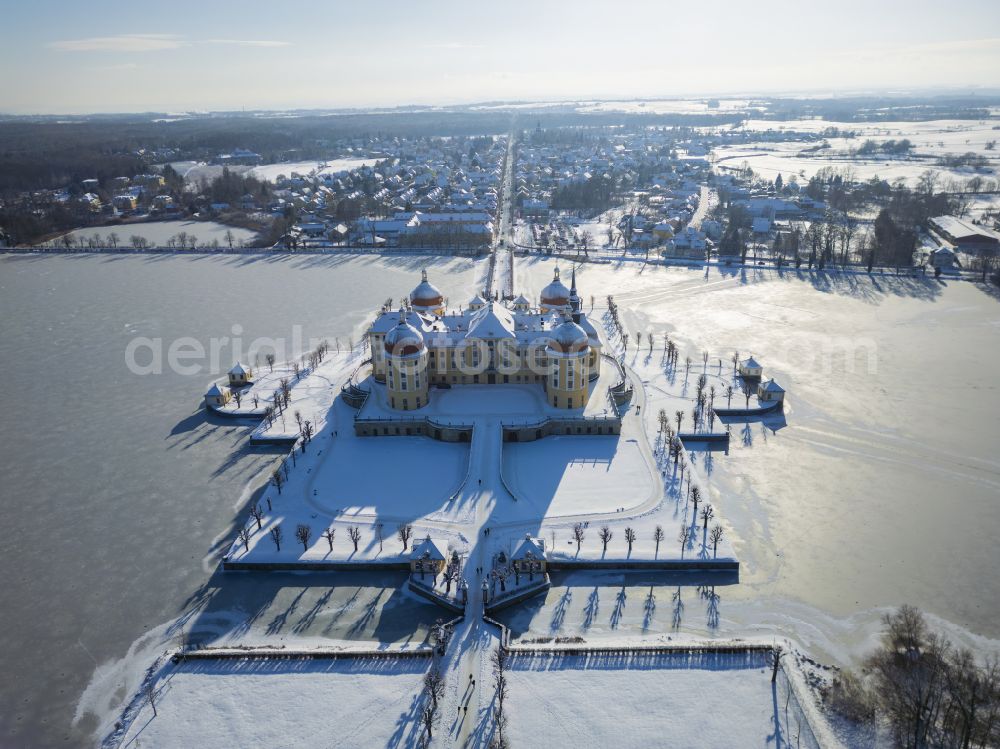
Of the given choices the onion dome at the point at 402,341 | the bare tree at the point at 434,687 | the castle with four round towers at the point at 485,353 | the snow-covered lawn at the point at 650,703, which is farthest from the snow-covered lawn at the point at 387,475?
the snow-covered lawn at the point at 650,703

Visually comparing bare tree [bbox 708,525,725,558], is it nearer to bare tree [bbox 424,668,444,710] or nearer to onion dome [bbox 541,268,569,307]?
bare tree [bbox 424,668,444,710]

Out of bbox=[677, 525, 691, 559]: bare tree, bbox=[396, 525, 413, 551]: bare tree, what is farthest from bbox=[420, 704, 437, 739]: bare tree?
bbox=[677, 525, 691, 559]: bare tree

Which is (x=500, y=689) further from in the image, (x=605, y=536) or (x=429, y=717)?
(x=605, y=536)

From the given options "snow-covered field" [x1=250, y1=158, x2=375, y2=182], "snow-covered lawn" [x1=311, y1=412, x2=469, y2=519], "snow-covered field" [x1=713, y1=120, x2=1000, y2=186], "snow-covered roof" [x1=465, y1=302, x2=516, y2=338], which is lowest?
"snow-covered lawn" [x1=311, y1=412, x2=469, y2=519]

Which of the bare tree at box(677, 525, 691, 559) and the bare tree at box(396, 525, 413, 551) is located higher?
the bare tree at box(396, 525, 413, 551)

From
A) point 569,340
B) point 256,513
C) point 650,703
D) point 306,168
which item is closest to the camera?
point 650,703

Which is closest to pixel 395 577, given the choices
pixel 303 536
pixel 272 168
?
pixel 303 536
